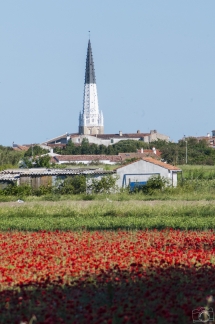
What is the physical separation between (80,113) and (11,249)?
176684 mm

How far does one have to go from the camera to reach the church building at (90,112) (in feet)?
601

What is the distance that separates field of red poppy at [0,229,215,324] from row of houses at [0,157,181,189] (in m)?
33.8

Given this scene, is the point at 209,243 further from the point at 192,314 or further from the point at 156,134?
the point at 156,134

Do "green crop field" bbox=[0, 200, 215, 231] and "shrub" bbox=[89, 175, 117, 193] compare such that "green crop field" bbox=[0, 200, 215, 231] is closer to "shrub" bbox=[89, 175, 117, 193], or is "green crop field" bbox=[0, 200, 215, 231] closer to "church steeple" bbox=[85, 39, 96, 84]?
"shrub" bbox=[89, 175, 117, 193]

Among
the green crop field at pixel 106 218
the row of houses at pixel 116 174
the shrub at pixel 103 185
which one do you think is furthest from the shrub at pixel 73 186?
the green crop field at pixel 106 218

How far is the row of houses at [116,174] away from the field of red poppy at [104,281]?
1332 inches

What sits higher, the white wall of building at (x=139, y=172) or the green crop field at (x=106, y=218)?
the white wall of building at (x=139, y=172)

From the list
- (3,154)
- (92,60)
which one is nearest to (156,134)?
(92,60)

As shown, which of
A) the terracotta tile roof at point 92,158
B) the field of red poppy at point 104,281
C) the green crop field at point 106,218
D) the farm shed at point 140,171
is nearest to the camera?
the field of red poppy at point 104,281

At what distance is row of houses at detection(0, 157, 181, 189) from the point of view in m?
50.9

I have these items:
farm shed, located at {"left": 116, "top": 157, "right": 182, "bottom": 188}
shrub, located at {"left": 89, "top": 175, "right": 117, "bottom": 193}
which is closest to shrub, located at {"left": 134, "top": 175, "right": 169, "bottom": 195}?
shrub, located at {"left": 89, "top": 175, "right": 117, "bottom": 193}

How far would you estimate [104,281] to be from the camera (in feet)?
36.3

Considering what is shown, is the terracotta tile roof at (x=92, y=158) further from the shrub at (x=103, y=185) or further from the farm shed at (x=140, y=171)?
the shrub at (x=103, y=185)

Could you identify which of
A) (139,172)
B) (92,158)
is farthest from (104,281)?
(92,158)
